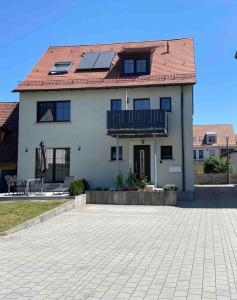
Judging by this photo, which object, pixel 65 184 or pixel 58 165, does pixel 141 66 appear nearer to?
pixel 58 165

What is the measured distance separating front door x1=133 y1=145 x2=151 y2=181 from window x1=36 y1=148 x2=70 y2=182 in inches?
161

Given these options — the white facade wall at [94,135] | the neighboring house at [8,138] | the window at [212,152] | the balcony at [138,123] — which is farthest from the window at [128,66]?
the window at [212,152]

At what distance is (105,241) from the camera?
408 inches

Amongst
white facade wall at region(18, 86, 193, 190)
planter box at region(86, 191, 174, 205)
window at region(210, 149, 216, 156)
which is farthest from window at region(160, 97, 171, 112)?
window at region(210, 149, 216, 156)

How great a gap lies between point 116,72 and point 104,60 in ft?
6.08

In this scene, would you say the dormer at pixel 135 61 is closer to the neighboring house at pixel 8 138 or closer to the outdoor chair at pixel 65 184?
the outdoor chair at pixel 65 184

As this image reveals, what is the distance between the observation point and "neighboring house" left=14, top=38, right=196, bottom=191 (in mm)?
24578

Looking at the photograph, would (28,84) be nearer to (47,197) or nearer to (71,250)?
(47,197)

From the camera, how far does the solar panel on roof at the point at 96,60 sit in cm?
2744

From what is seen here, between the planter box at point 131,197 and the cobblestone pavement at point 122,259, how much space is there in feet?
16.9

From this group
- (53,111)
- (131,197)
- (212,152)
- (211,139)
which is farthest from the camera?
(211,139)

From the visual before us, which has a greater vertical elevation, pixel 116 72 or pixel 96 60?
pixel 96 60

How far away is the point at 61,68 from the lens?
2805cm

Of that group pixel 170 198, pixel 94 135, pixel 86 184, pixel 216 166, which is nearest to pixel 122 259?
pixel 170 198
